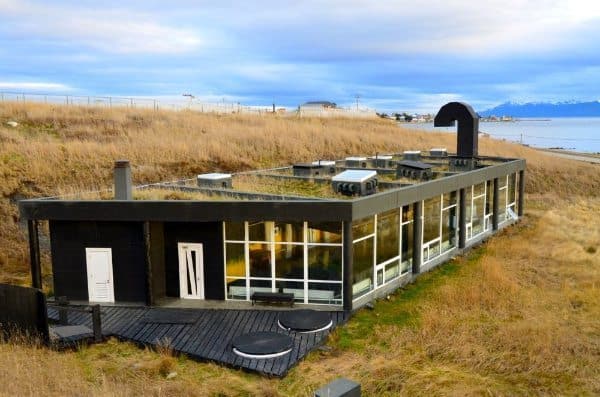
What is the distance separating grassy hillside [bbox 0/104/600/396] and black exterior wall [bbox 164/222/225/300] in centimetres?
329

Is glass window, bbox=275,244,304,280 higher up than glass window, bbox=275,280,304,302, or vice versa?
glass window, bbox=275,244,304,280

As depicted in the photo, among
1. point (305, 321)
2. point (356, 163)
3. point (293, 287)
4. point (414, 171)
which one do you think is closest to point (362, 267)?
point (293, 287)

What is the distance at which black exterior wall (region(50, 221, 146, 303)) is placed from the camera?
49.5 ft

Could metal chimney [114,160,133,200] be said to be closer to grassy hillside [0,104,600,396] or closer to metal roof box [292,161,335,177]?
grassy hillside [0,104,600,396]

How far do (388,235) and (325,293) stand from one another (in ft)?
10.5

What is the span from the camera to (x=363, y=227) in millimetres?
15375

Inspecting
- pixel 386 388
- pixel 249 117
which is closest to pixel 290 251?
pixel 386 388

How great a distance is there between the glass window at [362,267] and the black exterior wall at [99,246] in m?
6.30

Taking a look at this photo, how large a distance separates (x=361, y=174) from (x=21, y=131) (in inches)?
1036

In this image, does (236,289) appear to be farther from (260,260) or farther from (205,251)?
(205,251)

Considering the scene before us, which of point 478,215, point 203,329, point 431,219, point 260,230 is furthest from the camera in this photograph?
point 478,215

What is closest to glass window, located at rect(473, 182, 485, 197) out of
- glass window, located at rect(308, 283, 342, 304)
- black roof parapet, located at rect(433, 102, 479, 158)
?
black roof parapet, located at rect(433, 102, 479, 158)

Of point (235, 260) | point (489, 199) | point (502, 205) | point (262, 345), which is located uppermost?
point (489, 199)

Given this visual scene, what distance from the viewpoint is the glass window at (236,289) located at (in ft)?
49.9
